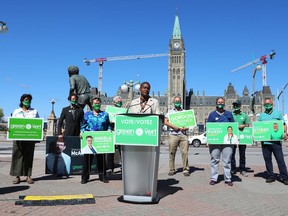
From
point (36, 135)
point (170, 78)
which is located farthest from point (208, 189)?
point (170, 78)

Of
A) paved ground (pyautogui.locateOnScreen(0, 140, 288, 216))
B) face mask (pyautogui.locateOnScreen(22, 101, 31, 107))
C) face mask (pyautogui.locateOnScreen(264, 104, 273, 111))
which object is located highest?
face mask (pyautogui.locateOnScreen(264, 104, 273, 111))

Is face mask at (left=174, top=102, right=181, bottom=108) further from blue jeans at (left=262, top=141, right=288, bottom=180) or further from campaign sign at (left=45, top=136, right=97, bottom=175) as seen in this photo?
campaign sign at (left=45, top=136, right=97, bottom=175)

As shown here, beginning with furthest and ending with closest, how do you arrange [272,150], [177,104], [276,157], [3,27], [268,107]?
1. [3,27]
2. [177,104]
3. [268,107]
4. [272,150]
5. [276,157]

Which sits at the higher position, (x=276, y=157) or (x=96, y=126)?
(x=96, y=126)

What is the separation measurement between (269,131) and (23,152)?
19.0 feet

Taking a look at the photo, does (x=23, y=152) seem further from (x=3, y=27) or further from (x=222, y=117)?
(x=3, y=27)

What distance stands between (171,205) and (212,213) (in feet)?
2.41

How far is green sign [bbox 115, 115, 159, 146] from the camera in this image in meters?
5.18

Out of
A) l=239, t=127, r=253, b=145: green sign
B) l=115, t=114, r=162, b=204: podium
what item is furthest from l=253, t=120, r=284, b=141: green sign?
l=115, t=114, r=162, b=204: podium

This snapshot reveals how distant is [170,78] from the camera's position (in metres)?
172

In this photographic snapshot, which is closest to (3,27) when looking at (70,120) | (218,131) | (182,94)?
(70,120)

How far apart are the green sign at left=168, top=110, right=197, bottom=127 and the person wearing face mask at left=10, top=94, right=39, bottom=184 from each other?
11.1 ft

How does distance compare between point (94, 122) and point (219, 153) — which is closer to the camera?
point (94, 122)

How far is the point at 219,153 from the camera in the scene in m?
7.62
